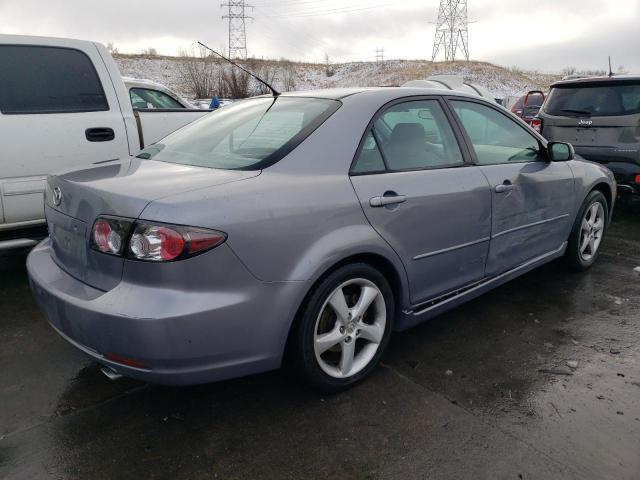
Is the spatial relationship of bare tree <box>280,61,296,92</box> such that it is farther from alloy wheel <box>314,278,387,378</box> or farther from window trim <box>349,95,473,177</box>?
alloy wheel <box>314,278,387,378</box>

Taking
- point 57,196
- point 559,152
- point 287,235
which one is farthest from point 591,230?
point 57,196

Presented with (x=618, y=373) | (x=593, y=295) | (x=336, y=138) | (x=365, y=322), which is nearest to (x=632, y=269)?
(x=593, y=295)

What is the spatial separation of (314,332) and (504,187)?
1.71 meters

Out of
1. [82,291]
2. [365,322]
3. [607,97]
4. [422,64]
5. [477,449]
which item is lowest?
[477,449]

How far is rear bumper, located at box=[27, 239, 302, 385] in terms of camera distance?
6.84ft

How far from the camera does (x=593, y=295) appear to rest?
4.16 metres

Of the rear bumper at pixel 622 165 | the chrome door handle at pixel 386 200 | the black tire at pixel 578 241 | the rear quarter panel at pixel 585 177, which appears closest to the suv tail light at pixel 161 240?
the chrome door handle at pixel 386 200

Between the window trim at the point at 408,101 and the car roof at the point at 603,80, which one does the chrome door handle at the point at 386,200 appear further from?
the car roof at the point at 603,80

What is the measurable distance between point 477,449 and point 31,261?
2412mm

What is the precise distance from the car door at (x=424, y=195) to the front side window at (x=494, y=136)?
21cm

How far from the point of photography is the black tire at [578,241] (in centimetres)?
437

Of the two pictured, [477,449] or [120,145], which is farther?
[120,145]

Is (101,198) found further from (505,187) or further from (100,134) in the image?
(505,187)

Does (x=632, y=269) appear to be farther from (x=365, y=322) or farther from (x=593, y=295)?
(x=365, y=322)
